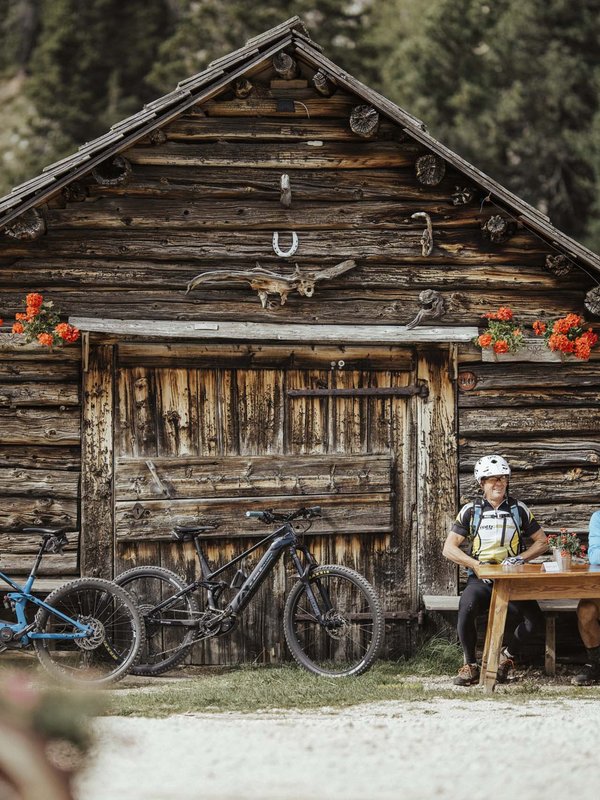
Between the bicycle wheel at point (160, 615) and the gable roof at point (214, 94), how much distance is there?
2.77m

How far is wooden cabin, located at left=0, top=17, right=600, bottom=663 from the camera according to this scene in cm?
845

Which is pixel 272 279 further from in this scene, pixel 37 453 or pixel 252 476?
pixel 37 453

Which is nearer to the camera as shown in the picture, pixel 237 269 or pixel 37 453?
pixel 37 453

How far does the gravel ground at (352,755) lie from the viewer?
4.75 metres

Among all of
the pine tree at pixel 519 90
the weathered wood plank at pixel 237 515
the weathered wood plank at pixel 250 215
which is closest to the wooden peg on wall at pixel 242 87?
the weathered wood plank at pixel 250 215

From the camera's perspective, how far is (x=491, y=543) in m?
8.05

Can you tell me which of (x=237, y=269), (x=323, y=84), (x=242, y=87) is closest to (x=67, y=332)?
(x=237, y=269)

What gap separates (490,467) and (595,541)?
89 centimetres

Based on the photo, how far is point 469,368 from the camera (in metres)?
8.84

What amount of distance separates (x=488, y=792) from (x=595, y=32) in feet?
74.1

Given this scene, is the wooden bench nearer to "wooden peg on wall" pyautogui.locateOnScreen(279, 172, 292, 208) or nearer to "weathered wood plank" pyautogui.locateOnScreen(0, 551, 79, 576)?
"weathered wood plank" pyautogui.locateOnScreen(0, 551, 79, 576)

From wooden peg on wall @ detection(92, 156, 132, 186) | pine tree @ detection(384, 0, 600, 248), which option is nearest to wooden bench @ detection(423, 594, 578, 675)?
wooden peg on wall @ detection(92, 156, 132, 186)

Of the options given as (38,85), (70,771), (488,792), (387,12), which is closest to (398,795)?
(488,792)

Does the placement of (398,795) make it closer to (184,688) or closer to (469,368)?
(184,688)
